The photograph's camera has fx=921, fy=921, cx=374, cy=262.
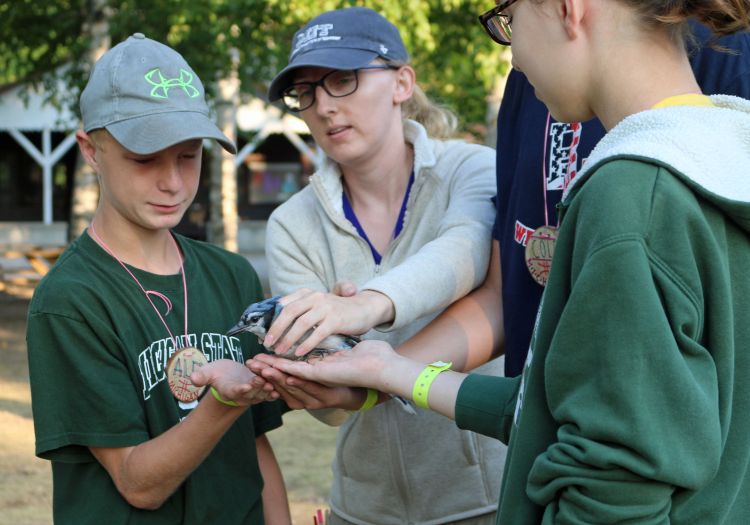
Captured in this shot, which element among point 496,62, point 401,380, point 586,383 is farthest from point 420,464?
point 496,62

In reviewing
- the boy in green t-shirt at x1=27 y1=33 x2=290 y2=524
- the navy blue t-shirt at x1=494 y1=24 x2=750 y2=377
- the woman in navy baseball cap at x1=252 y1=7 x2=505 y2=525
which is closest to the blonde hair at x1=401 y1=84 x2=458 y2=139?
the woman in navy baseball cap at x1=252 y1=7 x2=505 y2=525

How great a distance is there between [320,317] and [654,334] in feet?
3.90

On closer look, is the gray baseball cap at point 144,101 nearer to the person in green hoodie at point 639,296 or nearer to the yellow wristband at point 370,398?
the yellow wristband at point 370,398

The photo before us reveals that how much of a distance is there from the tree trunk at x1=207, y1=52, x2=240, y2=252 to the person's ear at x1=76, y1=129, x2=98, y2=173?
15.1 m

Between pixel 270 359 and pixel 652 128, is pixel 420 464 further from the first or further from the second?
pixel 652 128

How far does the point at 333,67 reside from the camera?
2949 mm

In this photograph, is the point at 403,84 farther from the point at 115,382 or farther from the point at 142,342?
the point at 115,382

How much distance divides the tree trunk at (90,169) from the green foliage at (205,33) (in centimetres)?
5

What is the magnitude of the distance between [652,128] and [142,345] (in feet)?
5.09

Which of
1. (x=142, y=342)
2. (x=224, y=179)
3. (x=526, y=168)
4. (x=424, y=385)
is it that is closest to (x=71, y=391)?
(x=142, y=342)

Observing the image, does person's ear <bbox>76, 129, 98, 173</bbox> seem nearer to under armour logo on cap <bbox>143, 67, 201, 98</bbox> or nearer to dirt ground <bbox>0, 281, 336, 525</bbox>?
under armour logo on cap <bbox>143, 67, 201, 98</bbox>

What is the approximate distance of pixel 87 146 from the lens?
273 centimetres

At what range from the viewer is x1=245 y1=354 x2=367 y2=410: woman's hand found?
244 centimetres

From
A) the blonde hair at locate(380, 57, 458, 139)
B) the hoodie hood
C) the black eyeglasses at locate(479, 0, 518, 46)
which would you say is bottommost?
the blonde hair at locate(380, 57, 458, 139)
